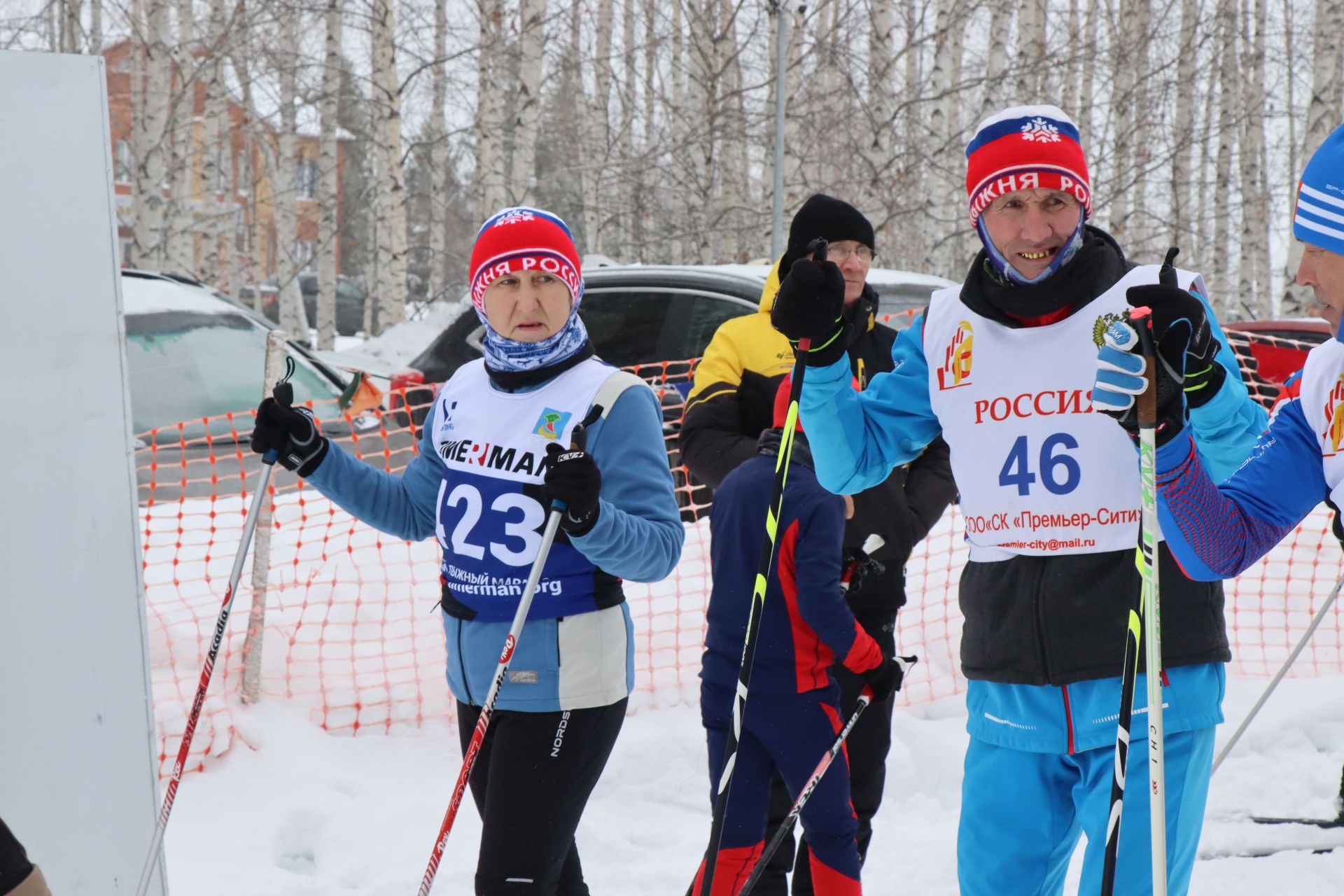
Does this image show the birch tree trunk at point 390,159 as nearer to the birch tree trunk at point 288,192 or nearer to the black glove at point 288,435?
the birch tree trunk at point 288,192

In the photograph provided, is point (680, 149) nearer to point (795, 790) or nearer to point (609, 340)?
point (609, 340)

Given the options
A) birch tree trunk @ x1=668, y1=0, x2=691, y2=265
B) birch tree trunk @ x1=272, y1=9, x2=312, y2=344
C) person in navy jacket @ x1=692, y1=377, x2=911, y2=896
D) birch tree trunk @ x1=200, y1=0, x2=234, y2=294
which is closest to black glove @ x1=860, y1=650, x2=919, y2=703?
person in navy jacket @ x1=692, y1=377, x2=911, y2=896

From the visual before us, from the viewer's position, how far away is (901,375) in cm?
270

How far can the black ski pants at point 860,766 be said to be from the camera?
3.41m

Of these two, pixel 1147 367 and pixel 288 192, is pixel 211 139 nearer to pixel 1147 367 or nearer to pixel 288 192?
pixel 288 192

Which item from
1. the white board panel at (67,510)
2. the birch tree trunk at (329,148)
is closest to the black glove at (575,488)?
the white board panel at (67,510)

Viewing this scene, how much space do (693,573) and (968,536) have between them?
3.54 meters

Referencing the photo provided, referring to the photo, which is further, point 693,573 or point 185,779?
point 693,573

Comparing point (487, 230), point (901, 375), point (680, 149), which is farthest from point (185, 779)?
point (680, 149)

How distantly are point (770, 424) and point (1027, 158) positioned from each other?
153cm

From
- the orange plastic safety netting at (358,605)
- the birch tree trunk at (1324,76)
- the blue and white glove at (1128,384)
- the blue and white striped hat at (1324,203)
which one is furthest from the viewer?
the birch tree trunk at (1324,76)

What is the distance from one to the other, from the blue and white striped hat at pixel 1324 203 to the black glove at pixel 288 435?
7.06 feet

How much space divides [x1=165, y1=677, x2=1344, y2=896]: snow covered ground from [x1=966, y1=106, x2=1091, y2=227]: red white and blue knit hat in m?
2.34

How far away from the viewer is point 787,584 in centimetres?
318
